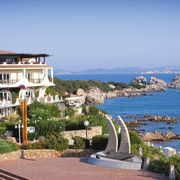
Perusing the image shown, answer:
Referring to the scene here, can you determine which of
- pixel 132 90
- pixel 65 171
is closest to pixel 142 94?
pixel 132 90

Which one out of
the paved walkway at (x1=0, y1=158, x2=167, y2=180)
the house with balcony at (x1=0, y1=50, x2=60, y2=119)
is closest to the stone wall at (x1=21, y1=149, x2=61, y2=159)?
the paved walkway at (x1=0, y1=158, x2=167, y2=180)

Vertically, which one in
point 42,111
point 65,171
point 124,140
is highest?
point 124,140

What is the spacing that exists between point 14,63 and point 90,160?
25.8 meters

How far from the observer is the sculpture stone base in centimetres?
2188

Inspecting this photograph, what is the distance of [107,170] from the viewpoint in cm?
2164

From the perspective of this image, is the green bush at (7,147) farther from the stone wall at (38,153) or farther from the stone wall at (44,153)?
the stone wall at (38,153)

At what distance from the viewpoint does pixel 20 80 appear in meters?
46.1

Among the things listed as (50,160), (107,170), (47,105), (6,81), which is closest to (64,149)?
(50,160)

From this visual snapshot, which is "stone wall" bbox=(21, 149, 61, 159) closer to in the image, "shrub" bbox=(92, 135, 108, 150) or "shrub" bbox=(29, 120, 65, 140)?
"shrub" bbox=(92, 135, 108, 150)

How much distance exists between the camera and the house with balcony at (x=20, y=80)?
44700mm

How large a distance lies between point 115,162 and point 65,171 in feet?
7.68

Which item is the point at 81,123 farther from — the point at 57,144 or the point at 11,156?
the point at 11,156

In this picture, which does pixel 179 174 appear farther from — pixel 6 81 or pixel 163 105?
pixel 163 105

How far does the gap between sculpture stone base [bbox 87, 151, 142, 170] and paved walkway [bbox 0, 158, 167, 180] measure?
0.42 m
